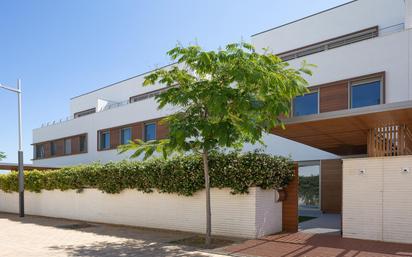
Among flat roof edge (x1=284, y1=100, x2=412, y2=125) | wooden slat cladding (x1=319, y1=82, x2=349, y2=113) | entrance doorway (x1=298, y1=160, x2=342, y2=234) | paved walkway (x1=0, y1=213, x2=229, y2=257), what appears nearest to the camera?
flat roof edge (x1=284, y1=100, x2=412, y2=125)

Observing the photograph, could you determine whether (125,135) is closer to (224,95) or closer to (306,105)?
(306,105)

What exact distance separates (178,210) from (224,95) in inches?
201

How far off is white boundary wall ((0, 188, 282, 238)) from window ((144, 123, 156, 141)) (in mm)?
7198

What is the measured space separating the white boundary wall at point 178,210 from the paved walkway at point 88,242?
47cm

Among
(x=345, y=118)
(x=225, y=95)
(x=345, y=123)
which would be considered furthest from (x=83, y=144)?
(x=345, y=118)

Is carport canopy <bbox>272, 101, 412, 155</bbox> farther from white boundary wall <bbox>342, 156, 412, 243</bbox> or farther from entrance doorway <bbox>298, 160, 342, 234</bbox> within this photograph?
entrance doorway <bbox>298, 160, 342, 234</bbox>

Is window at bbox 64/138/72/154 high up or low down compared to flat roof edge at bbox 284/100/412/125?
down

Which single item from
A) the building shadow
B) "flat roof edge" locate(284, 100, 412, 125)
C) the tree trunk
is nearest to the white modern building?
"flat roof edge" locate(284, 100, 412, 125)

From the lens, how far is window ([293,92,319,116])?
16766mm

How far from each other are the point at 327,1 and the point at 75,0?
453 inches

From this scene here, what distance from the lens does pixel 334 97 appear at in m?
16.0

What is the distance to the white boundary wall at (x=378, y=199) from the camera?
9.24m

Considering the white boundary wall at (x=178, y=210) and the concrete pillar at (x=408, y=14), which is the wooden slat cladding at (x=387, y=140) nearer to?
the white boundary wall at (x=178, y=210)

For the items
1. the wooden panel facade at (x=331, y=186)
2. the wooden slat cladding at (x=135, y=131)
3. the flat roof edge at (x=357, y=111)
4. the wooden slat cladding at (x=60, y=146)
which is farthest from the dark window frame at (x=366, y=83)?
the wooden slat cladding at (x=60, y=146)
